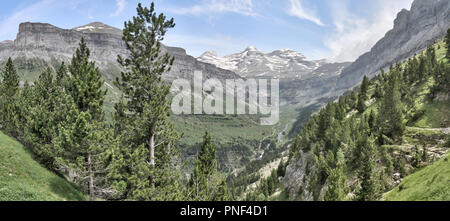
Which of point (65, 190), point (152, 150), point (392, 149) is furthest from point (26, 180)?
point (392, 149)

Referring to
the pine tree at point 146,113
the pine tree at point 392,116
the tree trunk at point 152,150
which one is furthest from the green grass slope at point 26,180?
the pine tree at point 392,116

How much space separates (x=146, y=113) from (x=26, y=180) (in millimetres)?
12792

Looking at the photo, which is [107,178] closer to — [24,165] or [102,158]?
[102,158]

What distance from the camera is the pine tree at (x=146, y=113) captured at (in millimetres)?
25359

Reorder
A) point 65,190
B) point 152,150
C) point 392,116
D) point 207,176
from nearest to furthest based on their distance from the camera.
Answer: point 65,190, point 152,150, point 207,176, point 392,116

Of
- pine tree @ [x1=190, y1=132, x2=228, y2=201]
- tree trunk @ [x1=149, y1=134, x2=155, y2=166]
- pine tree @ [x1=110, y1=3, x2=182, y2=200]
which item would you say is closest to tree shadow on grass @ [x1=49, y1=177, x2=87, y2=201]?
pine tree @ [x1=110, y1=3, x2=182, y2=200]

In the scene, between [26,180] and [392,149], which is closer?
[26,180]

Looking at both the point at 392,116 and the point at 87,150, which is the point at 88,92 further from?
the point at 392,116

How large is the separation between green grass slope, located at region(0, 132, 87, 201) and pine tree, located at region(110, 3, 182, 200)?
634 cm

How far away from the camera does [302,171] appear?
90.9 metres

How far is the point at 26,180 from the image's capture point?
2164 centimetres

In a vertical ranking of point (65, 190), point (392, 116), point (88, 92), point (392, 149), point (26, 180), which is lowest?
point (65, 190)

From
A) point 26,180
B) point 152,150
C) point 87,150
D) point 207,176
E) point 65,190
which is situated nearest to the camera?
point 26,180

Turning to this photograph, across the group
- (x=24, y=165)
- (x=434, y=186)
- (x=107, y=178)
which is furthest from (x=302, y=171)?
(x=24, y=165)
